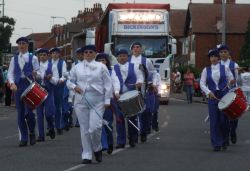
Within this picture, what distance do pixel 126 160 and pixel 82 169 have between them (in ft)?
4.56

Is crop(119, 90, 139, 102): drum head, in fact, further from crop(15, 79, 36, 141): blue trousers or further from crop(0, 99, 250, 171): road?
crop(15, 79, 36, 141): blue trousers

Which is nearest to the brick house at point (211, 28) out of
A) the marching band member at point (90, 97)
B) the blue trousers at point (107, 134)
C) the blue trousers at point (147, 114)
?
the blue trousers at point (147, 114)

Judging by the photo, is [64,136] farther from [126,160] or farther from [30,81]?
[126,160]

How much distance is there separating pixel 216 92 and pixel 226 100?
437mm

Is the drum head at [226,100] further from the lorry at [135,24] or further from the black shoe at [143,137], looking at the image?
the lorry at [135,24]

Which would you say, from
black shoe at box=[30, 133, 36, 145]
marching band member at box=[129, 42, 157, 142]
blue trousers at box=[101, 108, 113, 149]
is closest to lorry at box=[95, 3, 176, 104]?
marching band member at box=[129, 42, 157, 142]

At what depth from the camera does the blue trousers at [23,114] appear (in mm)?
15625

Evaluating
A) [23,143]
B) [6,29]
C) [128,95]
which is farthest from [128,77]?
[6,29]

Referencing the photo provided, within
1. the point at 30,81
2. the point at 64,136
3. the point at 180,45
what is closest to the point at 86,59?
the point at 30,81

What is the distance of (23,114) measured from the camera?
1583cm

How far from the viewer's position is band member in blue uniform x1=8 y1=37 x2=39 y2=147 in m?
15.6

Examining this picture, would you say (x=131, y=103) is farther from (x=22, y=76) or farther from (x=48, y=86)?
(x=48, y=86)

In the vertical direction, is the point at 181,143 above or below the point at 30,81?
below

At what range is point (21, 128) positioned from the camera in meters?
15.8
